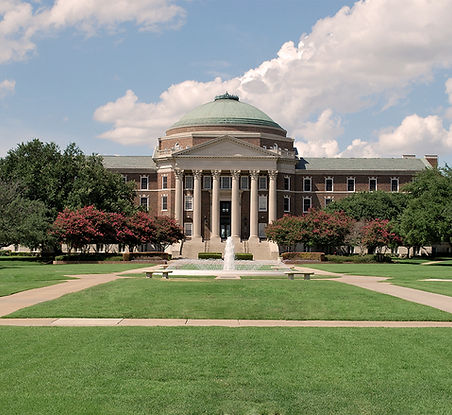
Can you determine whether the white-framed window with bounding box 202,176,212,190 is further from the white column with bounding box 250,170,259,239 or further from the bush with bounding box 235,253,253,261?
the bush with bounding box 235,253,253,261

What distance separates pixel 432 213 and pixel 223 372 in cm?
5031

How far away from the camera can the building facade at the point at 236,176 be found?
293ft

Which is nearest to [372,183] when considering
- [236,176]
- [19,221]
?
[236,176]

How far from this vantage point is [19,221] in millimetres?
57969

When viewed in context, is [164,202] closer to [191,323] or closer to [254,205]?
[254,205]

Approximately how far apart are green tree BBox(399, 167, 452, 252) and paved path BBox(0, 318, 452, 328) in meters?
41.6

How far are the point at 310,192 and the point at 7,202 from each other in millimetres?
52537

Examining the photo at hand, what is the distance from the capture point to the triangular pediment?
3529 inches

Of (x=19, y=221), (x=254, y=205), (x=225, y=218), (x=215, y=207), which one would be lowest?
(x=19, y=221)

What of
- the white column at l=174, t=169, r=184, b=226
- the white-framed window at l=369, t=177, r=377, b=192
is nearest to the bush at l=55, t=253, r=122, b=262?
the white column at l=174, t=169, r=184, b=226

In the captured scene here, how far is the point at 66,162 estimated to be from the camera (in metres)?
73.1

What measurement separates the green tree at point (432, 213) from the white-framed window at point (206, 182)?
122ft

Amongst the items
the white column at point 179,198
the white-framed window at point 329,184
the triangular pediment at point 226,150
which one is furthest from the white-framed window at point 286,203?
the white column at point 179,198

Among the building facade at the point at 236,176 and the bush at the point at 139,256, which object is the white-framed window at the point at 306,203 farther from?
the bush at the point at 139,256
